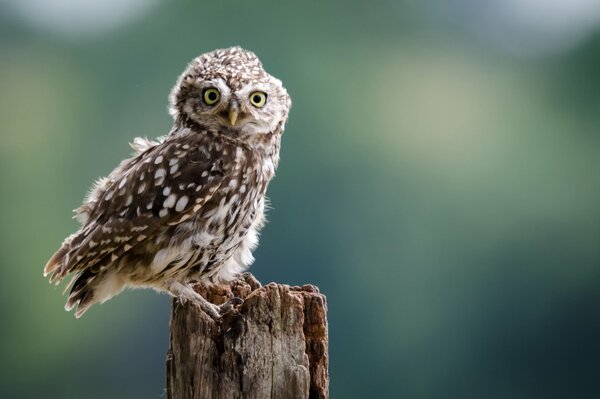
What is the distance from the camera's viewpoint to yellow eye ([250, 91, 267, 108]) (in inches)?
120

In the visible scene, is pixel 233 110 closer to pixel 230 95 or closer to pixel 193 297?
pixel 230 95

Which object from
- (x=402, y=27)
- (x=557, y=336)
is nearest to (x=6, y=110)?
(x=402, y=27)

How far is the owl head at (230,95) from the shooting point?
3.00 metres

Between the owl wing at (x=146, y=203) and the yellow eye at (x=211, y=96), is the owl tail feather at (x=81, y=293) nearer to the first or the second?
the owl wing at (x=146, y=203)

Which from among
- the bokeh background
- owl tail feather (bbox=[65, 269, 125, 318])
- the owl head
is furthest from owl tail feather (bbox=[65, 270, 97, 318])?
the bokeh background

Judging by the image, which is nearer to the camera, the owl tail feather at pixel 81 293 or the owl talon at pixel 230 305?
the owl talon at pixel 230 305

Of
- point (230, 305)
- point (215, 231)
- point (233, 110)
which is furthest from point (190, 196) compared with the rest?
point (230, 305)

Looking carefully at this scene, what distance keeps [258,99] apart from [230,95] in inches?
4.5

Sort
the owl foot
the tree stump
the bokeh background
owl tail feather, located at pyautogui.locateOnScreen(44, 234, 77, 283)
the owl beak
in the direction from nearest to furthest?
the tree stump
the owl foot
the owl beak
owl tail feather, located at pyautogui.locateOnScreen(44, 234, 77, 283)
the bokeh background

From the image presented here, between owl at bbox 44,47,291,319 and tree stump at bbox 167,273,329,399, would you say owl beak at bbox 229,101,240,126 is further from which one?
tree stump at bbox 167,273,329,399

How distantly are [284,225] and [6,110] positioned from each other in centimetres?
318

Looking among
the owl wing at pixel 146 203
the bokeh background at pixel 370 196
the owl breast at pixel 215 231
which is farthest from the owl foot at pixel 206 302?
the bokeh background at pixel 370 196

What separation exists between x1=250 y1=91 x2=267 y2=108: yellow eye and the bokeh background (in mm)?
3420

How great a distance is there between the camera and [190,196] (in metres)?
3.02
